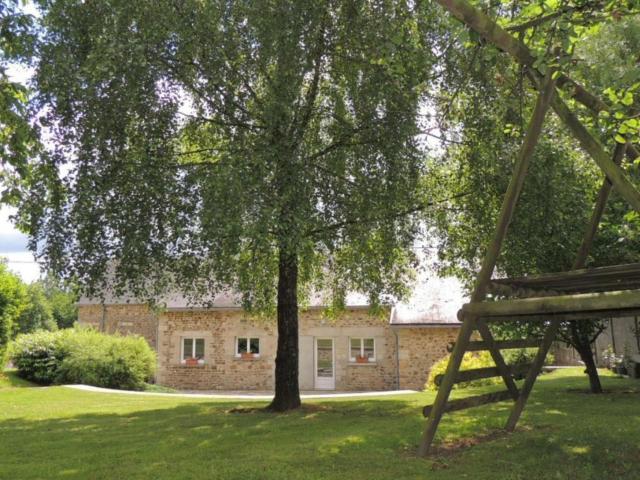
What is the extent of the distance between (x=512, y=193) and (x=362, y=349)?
17333mm

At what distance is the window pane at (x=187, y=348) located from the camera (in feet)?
80.1

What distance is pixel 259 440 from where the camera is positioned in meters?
7.57

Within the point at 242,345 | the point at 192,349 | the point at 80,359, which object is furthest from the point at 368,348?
the point at 80,359

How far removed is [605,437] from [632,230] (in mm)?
4337

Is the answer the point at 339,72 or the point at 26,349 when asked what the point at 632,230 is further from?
the point at 26,349

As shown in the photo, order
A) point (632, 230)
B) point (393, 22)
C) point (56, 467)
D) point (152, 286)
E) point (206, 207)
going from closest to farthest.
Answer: point (56, 467) < point (206, 207) < point (393, 22) < point (632, 230) < point (152, 286)

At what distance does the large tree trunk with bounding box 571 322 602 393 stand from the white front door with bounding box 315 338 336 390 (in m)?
11.3

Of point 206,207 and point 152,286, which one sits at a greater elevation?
point 206,207

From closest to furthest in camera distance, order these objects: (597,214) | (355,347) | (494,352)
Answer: (494,352) < (597,214) < (355,347)

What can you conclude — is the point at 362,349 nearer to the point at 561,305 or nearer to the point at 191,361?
the point at 191,361

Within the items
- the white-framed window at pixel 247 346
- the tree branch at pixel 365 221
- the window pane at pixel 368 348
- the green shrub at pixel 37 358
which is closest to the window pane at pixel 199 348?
the white-framed window at pixel 247 346

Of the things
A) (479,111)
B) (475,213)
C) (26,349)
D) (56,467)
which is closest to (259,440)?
(56,467)

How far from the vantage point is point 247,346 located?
2389 cm

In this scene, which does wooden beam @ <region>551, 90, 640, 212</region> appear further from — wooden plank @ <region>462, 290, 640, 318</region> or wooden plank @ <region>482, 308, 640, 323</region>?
wooden plank @ <region>482, 308, 640, 323</region>
